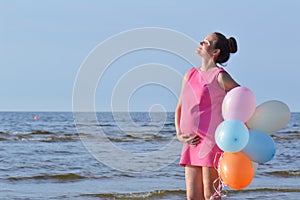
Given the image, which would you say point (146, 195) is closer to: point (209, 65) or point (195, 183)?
point (195, 183)

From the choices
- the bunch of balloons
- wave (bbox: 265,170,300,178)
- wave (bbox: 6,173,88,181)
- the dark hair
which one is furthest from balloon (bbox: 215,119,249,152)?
wave (bbox: 265,170,300,178)

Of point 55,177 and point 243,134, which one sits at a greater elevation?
point 243,134

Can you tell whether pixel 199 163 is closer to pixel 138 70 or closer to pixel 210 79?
pixel 210 79

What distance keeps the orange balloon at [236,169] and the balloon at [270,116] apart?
0.80ft

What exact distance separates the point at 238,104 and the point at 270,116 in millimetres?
301

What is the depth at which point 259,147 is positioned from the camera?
13.2 ft

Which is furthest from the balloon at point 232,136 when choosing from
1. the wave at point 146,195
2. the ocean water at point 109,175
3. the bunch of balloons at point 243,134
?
the wave at point 146,195

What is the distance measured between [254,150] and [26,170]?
299 inches

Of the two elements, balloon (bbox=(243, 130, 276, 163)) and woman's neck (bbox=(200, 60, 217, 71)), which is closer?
balloon (bbox=(243, 130, 276, 163))

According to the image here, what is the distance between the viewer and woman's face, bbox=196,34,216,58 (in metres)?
4.20

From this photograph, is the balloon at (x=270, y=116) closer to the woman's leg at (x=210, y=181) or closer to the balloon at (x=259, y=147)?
the balloon at (x=259, y=147)

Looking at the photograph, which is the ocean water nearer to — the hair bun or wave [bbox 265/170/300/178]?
wave [bbox 265/170/300/178]

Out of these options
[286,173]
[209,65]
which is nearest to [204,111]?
[209,65]

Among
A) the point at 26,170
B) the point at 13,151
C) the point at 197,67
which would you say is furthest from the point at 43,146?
the point at 197,67
